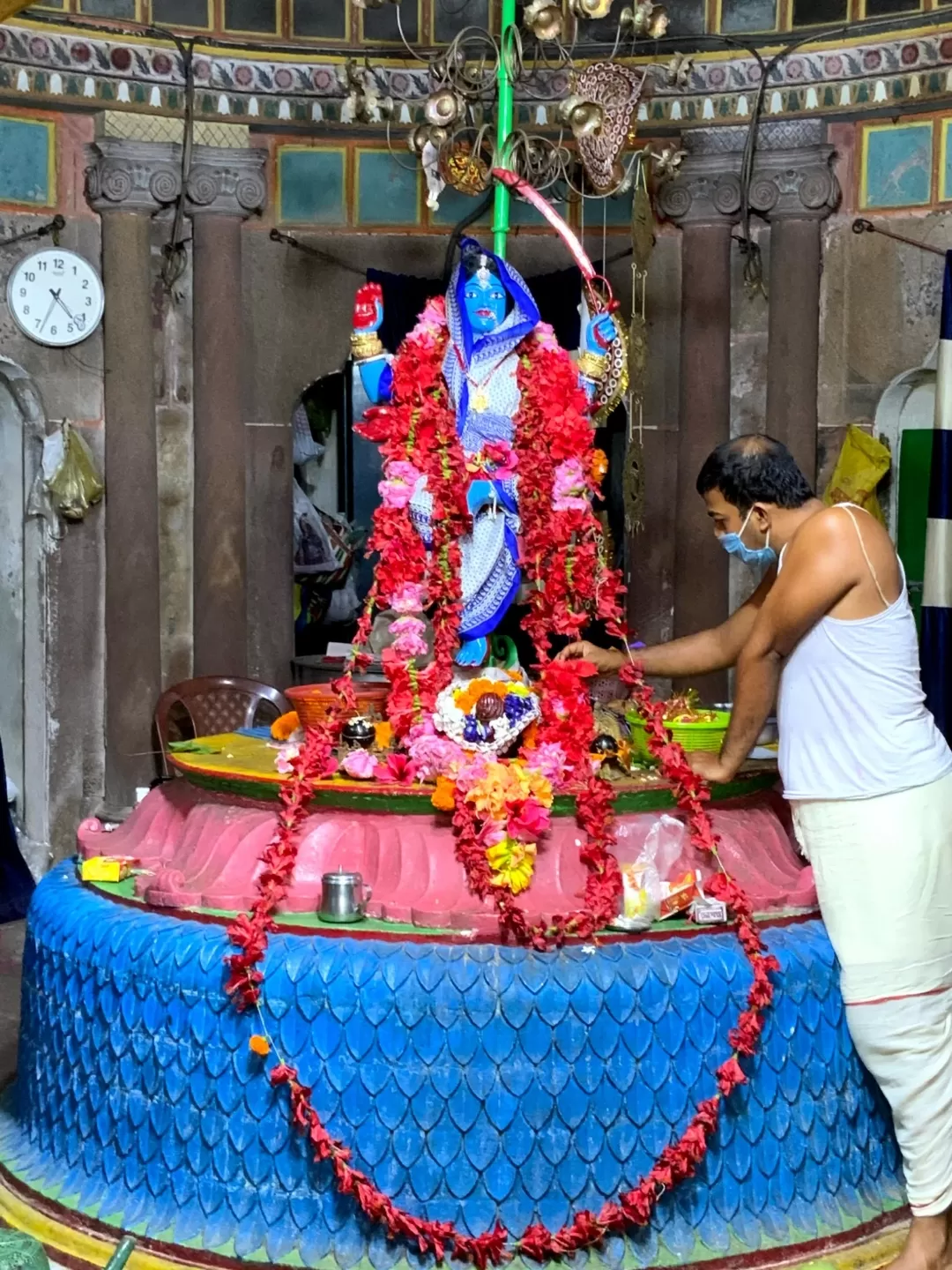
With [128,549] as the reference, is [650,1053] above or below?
below

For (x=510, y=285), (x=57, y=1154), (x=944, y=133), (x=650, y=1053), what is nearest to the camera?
(x=650, y=1053)

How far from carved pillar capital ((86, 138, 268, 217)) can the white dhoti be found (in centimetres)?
536

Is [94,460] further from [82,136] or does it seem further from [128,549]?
[82,136]

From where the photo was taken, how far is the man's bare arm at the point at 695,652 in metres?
4.87

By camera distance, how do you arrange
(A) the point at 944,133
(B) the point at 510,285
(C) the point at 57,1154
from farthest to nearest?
(A) the point at 944,133, (B) the point at 510,285, (C) the point at 57,1154

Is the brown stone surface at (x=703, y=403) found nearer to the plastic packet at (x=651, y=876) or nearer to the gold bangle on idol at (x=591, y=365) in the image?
the gold bangle on idol at (x=591, y=365)

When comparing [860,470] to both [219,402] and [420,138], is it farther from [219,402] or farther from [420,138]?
[219,402]

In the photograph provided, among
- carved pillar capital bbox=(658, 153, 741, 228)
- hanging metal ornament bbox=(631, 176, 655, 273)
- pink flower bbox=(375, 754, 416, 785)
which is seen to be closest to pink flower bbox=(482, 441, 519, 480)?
pink flower bbox=(375, 754, 416, 785)

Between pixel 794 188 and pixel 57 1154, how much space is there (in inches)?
227

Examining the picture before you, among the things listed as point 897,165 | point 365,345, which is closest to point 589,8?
point 365,345

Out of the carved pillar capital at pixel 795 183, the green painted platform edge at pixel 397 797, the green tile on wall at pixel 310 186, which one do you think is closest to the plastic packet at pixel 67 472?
the green tile on wall at pixel 310 186

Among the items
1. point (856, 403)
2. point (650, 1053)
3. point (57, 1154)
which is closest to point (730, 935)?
point (650, 1053)

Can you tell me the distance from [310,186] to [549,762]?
16.3ft

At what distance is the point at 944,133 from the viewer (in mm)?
8133
